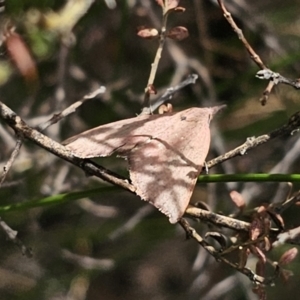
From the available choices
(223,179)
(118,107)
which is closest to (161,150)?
(223,179)

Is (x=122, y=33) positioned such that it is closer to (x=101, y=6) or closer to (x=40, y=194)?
(x=101, y=6)

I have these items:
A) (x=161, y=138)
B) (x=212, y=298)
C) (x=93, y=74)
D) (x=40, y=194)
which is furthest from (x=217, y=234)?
(x=93, y=74)

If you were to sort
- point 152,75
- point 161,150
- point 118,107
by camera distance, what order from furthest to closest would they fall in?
point 118,107, point 152,75, point 161,150

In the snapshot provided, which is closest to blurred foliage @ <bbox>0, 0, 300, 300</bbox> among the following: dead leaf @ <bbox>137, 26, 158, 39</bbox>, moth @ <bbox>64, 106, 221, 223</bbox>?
dead leaf @ <bbox>137, 26, 158, 39</bbox>

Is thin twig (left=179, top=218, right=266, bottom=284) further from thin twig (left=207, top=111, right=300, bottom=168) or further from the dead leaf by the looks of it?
the dead leaf

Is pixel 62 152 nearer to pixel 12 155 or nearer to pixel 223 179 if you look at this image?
pixel 12 155

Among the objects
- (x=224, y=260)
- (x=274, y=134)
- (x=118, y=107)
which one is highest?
(x=274, y=134)

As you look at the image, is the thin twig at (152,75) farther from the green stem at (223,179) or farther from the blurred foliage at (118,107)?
the blurred foliage at (118,107)
